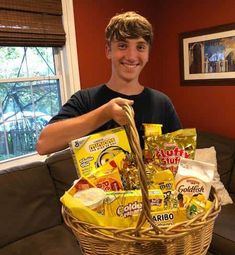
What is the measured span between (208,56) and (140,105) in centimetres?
174

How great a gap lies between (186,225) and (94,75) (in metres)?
2.24

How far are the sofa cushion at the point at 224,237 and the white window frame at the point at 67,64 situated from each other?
1.47m

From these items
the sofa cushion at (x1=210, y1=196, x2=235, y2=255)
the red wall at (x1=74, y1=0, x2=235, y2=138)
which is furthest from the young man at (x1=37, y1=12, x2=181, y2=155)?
the red wall at (x1=74, y1=0, x2=235, y2=138)

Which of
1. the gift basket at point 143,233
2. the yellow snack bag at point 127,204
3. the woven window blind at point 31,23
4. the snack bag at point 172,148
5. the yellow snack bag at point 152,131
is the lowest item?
the gift basket at point 143,233

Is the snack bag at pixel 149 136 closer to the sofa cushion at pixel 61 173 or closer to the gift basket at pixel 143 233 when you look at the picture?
the gift basket at pixel 143 233

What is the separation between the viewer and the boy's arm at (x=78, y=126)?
73 centimetres

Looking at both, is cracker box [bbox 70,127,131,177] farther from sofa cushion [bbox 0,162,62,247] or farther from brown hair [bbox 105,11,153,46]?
sofa cushion [bbox 0,162,62,247]

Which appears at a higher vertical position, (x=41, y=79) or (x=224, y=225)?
(x=41, y=79)

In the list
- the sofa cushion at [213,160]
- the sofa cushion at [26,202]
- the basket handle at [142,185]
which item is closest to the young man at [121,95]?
the basket handle at [142,185]

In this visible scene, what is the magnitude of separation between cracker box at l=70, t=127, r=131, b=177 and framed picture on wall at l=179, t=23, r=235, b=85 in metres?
2.04

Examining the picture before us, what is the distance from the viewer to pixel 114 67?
1188mm

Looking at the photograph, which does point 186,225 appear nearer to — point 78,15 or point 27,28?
point 27,28

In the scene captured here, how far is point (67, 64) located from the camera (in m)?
2.50

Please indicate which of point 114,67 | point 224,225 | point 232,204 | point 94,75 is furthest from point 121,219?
point 94,75
